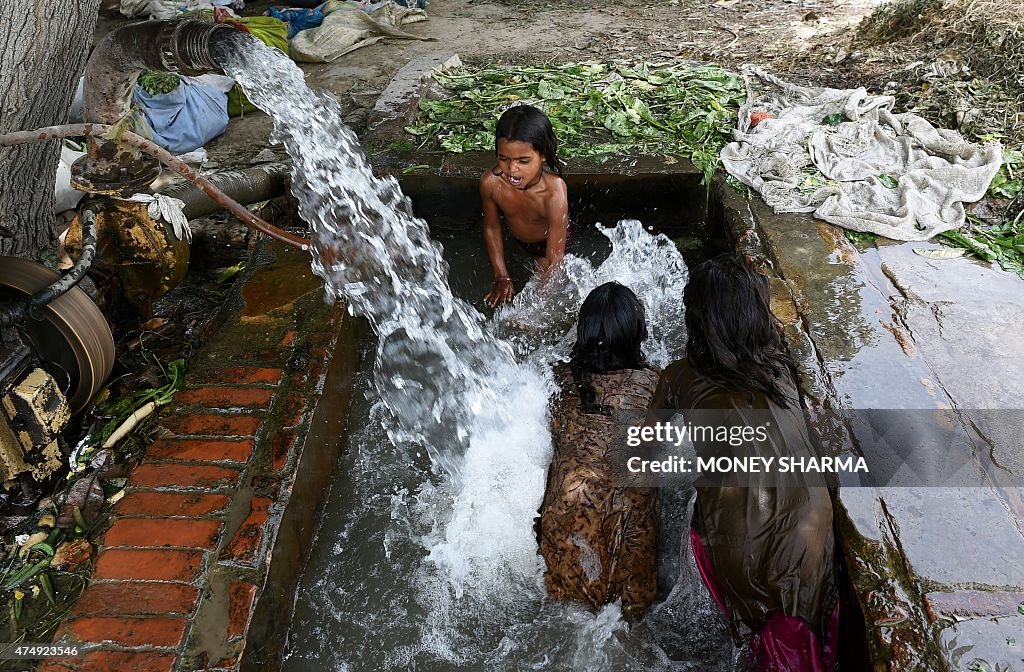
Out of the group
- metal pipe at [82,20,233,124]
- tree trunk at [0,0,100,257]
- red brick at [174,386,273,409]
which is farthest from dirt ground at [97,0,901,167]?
red brick at [174,386,273,409]

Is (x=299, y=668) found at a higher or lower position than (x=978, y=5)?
lower

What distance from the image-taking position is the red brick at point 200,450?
93.7 inches

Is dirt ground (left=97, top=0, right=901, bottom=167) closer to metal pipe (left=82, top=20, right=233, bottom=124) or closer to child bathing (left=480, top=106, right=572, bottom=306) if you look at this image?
child bathing (left=480, top=106, right=572, bottom=306)

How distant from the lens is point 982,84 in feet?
15.1

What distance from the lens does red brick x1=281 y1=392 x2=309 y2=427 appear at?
252cm

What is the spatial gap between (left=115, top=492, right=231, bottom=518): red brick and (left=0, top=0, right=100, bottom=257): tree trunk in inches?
52.7

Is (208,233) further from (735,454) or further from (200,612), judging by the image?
(735,454)

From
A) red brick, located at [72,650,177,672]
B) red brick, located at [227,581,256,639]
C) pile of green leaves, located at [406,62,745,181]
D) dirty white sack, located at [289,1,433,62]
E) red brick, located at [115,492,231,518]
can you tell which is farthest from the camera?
dirty white sack, located at [289,1,433,62]

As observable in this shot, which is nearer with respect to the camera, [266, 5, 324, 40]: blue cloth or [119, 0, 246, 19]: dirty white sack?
[119, 0, 246, 19]: dirty white sack

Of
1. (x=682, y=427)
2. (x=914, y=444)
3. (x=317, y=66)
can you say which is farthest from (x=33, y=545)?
(x=317, y=66)

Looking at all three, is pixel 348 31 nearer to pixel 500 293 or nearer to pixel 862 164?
pixel 500 293

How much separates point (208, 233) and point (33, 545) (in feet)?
7.61

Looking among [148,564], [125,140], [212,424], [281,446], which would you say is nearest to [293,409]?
[281,446]

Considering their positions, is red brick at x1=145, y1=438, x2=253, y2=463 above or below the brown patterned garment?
above
